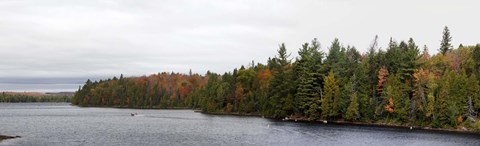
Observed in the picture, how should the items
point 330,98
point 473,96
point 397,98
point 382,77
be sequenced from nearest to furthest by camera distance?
point 473,96 < point 397,98 < point 382,77 < point 330,98

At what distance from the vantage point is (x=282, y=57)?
16800cm

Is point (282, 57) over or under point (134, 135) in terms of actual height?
over

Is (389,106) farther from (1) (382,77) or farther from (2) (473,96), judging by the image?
(2) (473,96)

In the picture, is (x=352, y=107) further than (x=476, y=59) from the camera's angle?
Yes

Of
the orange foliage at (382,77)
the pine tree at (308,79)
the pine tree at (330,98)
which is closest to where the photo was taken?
the orange foliage at (382,77)

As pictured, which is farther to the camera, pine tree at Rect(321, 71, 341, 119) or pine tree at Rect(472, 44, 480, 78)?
pine tree at Rect(321, 71, 341, 119)

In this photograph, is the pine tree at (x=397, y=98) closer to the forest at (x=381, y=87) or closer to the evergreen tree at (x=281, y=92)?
the forest at (x=381, y=87)

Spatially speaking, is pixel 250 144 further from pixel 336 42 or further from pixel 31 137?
pixel 336 42

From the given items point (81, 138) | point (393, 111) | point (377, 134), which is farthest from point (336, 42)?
point (81, 138)

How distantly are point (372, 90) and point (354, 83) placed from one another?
16.6 feet

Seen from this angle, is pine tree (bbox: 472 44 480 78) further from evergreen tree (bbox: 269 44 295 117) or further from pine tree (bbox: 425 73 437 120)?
evergreen tree (bbox: 269 44 295 117)

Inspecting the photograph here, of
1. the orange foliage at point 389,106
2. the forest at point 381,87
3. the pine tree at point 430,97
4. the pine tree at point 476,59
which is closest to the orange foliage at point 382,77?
the forest at point 381,87

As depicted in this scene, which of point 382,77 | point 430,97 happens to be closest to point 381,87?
point 382,77

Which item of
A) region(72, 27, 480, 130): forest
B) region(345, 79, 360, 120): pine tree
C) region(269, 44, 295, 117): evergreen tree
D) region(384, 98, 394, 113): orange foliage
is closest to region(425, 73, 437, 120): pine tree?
region(72, 27, 480, 130): forest
